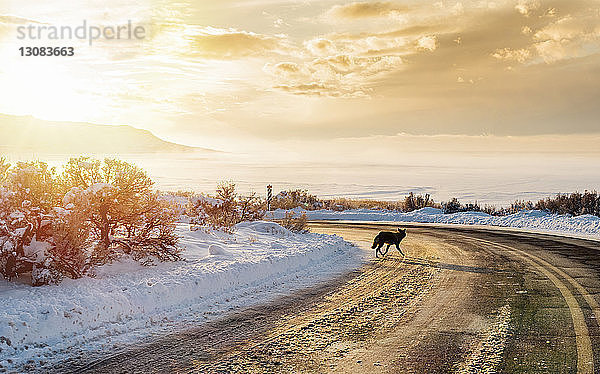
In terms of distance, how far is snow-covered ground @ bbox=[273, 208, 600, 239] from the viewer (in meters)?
25.5

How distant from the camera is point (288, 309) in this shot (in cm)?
880

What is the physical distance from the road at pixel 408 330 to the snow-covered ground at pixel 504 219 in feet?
46.8

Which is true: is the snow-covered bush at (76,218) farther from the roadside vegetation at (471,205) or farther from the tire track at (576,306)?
the roadside vegetation at (471,205)

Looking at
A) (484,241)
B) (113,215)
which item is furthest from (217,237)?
(484,241)

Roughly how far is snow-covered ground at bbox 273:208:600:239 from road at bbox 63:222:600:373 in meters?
14.3

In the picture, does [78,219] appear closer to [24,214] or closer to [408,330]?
[24,214]

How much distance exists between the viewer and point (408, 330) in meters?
7.39

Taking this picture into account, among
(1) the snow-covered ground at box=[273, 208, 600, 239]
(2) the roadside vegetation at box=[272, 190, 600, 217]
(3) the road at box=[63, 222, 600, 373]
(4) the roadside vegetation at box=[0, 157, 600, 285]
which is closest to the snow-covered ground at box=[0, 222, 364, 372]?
(4) the roadside vegetation at box=[0, 157, 600, 285]

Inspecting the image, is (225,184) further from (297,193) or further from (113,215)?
(297,193)

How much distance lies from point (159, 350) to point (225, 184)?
14.6 metres

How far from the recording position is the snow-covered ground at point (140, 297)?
6469 millimetres

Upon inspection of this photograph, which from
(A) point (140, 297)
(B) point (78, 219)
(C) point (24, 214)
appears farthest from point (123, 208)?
(A) point (140, 297)

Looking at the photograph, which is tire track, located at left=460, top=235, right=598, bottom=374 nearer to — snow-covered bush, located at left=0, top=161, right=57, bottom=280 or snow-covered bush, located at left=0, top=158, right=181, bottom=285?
snow-covered bush, located at left=0, top=158, right=181, bottom=285

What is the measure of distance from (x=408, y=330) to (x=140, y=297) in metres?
4.78
